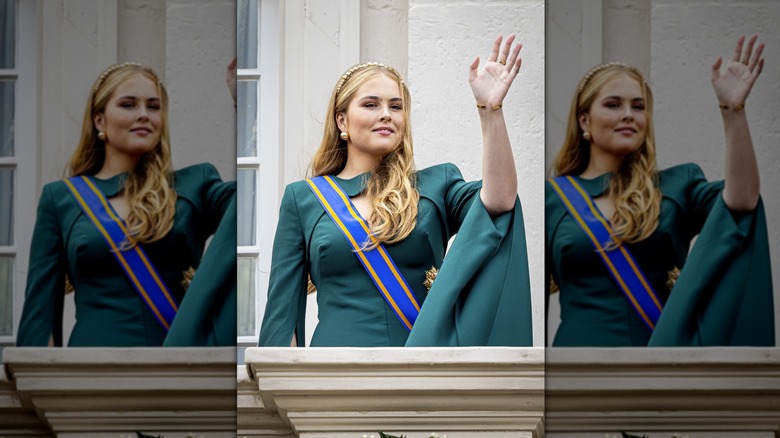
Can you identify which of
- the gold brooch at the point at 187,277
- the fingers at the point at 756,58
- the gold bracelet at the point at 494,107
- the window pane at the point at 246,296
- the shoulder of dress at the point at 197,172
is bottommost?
the window pane at the point at 246,296

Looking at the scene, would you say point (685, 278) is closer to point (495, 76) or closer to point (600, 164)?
point (600, 164)

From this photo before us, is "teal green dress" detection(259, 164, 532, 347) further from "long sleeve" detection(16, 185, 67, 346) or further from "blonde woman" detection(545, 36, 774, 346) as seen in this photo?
"long sleeve" detection(16, 185, 67, 346)

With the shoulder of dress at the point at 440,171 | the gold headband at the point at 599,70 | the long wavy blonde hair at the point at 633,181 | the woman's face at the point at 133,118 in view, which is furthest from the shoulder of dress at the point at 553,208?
the woman's face at the point at 133,118

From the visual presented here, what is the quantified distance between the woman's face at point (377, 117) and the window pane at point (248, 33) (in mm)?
594

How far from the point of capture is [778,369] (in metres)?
4.68

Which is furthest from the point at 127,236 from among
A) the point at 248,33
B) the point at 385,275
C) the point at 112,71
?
the point at 248,33

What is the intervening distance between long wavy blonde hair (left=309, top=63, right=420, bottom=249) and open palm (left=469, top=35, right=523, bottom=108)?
337mm

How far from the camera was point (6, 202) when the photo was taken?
192 inches

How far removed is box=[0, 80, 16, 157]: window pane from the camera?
483 centimetres

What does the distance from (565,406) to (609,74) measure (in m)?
0.98

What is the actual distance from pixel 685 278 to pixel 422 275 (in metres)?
1.13

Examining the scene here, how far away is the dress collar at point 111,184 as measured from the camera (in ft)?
15.9

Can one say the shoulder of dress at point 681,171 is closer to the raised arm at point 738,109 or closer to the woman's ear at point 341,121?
the raised arm at point 738,109

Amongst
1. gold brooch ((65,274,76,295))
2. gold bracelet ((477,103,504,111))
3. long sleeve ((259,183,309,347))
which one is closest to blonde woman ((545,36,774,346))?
gold bracelet ((477,103,504,111))
